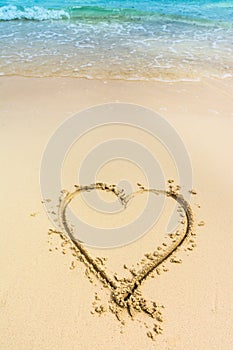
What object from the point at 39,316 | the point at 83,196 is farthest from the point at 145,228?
the point at 39,316

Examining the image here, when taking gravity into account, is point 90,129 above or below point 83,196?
above

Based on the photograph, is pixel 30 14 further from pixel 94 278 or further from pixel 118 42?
pixel 94 278

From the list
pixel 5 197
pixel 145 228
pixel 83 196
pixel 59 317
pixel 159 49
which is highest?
pixel 159 49

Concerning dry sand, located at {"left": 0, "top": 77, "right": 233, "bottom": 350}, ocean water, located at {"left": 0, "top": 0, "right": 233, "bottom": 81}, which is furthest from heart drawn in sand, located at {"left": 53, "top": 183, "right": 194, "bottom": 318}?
ocean water, located at {"left": 0, "top": 0, "right": 233, "bottom": 81}

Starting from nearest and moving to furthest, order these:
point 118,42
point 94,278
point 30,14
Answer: point 94,278
point 118,42
point 30,14

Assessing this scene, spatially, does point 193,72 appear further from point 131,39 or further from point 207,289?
point 207,289

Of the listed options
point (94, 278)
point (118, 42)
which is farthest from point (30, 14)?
point (94, 278)

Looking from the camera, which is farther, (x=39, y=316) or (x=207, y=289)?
(x=207, y=289)
